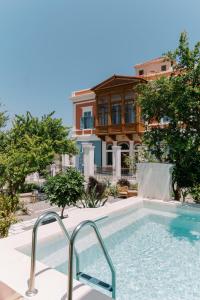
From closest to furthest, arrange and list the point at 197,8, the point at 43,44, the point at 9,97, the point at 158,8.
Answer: the point at 197,8 → the point at 158,8 → the point at 43,44 → the point at 9,97

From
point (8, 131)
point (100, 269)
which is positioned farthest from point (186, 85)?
point (8, 131)

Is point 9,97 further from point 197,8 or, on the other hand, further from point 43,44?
point 197,8

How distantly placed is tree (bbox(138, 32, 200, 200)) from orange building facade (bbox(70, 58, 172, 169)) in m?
9.77

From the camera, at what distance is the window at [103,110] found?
77.2 ft

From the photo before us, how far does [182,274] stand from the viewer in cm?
486

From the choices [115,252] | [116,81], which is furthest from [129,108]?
[115,252]

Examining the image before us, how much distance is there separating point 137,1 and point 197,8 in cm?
306

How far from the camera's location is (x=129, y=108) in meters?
21.9

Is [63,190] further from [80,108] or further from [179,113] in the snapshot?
[80,108]

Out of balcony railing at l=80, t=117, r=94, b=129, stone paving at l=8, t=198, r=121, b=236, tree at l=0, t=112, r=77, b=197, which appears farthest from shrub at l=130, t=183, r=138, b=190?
balcony railing at l=80, t=117, r=94, b=129

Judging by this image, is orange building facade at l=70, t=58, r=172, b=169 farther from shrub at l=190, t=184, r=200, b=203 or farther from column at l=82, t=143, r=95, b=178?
shrub at l=190, t=184, r=200, b=203

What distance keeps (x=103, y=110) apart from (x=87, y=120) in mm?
2894

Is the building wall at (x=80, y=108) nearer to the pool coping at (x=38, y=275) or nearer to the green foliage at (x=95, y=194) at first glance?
the green foliage at (x=95, y=194)

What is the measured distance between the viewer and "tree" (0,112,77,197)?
422 inches
